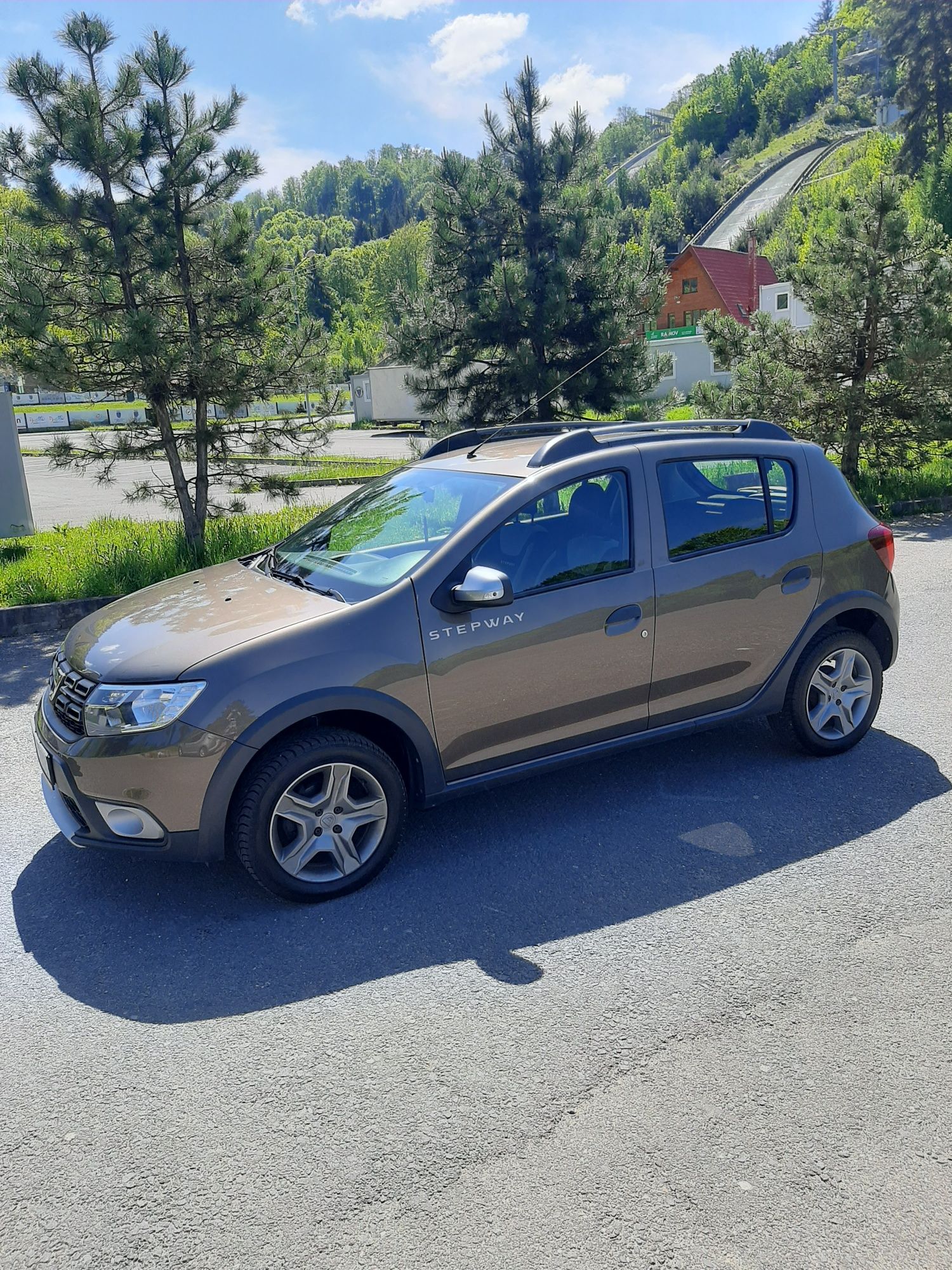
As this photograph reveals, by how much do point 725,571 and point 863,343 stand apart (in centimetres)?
1100

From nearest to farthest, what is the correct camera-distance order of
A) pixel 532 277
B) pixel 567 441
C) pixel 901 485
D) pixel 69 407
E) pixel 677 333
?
pixel 567 441, pixel 532 277, pixel 901 485, pixel 677 333, pixel 69 407

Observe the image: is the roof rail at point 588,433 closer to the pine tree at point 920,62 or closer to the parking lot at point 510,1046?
the parking lot at point 510,1046

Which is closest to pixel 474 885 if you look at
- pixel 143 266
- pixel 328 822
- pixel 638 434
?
pixel 328 822

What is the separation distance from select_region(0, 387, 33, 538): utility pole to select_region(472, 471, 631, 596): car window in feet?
31.1

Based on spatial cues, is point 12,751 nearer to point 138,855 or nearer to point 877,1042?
point 138,855

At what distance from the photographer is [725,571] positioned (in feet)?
15.3

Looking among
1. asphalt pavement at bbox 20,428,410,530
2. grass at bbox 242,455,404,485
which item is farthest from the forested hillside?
grass at bbox 242,455,404,485

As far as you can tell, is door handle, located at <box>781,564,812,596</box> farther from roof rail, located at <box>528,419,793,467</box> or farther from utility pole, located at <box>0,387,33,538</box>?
utility pole, located at <box>0,387,33,538</box>

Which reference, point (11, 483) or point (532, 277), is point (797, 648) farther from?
point (11, 483)

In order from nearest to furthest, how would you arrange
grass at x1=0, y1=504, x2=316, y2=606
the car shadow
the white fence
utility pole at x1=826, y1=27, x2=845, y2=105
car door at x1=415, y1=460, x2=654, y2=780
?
the car shadow, car door at x1=415, y1=460, x2=654, y2=780, grass at x1=0, y1=504, x2=316, y2=606, the white fence, utility pole at x1=826, y1=27, x2=845, y2=105

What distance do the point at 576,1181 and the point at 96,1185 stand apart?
1205mm

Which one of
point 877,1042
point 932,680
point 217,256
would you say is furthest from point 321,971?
point 217,256

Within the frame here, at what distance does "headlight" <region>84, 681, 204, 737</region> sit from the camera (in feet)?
11.9

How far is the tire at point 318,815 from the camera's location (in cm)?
370
